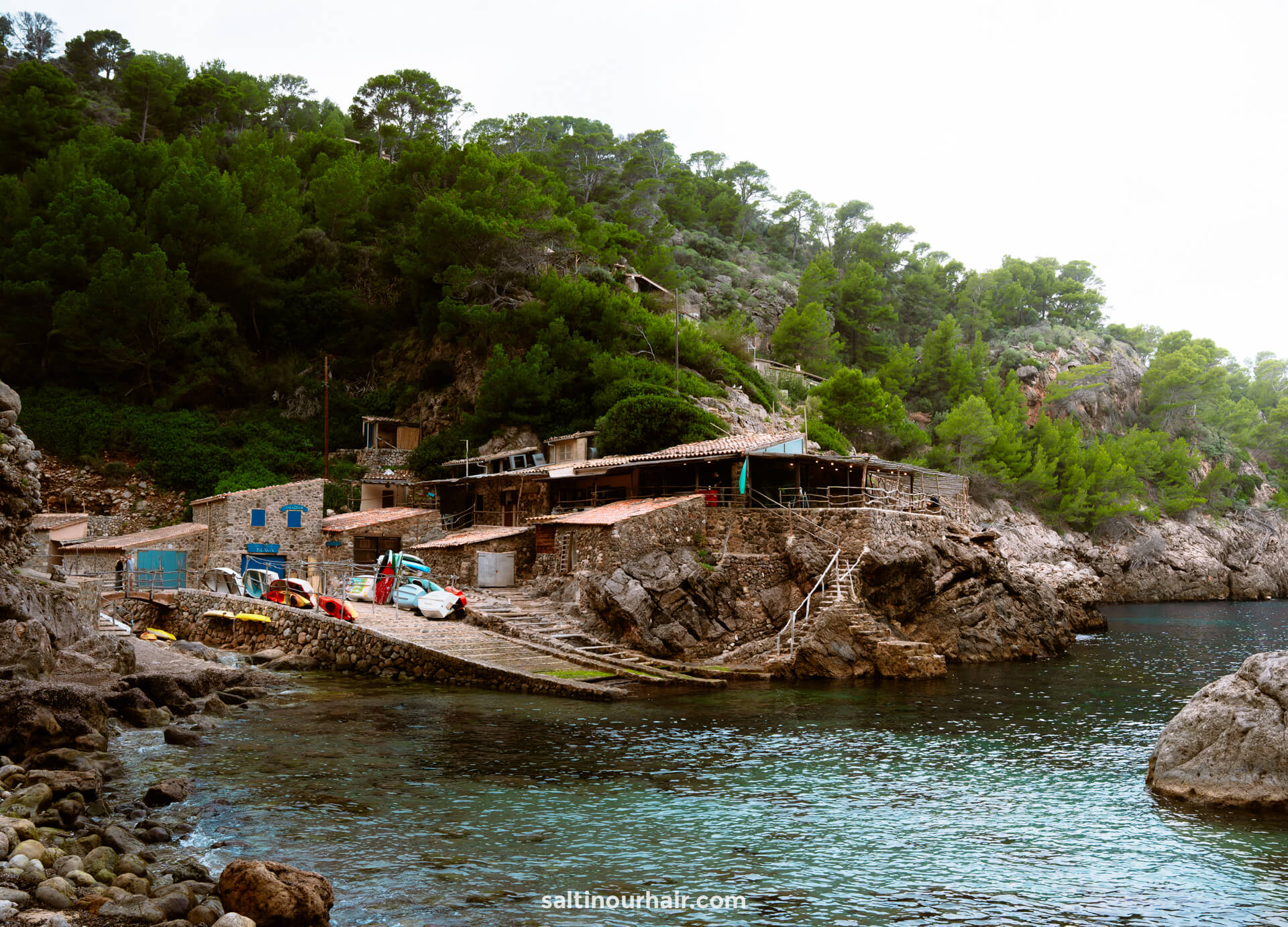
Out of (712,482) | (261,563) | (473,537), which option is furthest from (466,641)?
(261,563)

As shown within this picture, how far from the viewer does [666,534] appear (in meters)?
30.2

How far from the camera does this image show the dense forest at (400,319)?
43531 mm

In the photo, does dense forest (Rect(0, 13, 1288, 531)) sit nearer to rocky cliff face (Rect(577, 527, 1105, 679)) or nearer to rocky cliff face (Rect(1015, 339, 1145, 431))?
rocky cliff face (Rect(1015, 339, 1145, 431))

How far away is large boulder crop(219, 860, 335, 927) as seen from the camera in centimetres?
874

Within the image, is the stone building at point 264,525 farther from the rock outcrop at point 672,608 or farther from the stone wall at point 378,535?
the rock outcrop at point 672,608

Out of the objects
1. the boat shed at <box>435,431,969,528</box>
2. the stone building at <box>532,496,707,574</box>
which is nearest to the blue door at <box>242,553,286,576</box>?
the boat shed at <box>435,431,969,528</box>

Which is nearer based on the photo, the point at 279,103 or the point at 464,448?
the point at 464,448

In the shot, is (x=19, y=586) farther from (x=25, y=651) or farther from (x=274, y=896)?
(x=274, y=896)

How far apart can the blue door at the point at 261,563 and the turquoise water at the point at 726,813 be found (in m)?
13.8

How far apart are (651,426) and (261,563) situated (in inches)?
663

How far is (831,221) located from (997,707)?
90213 mm

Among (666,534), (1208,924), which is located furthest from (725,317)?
(1208,924)

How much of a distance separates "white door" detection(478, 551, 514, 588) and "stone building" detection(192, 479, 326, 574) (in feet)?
27.8

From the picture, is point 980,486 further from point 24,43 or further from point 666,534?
point 24,43
